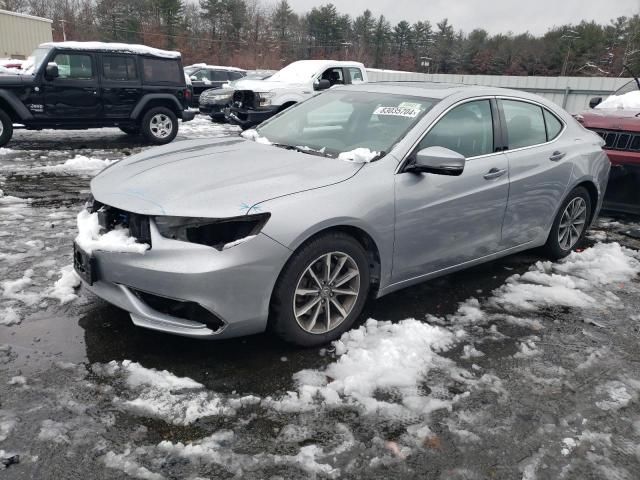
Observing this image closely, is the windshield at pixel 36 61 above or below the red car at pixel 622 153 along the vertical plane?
above

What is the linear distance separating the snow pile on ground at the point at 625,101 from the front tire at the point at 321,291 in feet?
17.8

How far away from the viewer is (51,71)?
9.70 m

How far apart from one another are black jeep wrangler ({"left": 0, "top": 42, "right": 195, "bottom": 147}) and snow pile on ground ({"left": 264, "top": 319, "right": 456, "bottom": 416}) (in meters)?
8.93

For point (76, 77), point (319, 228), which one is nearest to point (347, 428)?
point (319, 228)

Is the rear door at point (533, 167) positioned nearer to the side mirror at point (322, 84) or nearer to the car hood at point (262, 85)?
the side mirror at point (322, 84)

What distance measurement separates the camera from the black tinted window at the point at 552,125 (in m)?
4.70

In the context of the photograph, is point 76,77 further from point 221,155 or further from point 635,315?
point 635,315

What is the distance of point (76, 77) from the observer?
1017cm

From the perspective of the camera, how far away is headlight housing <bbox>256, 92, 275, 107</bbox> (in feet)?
38.9

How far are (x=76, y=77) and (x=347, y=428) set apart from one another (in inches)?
389

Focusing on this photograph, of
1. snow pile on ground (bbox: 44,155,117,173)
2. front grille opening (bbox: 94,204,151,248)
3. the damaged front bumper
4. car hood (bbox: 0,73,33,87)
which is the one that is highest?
car hood (bbox: 0,73,33,87)

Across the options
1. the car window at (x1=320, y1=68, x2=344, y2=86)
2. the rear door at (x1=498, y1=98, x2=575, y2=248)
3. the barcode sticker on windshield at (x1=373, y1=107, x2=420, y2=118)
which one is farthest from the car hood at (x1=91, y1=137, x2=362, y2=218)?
the car window at (x1=320, y1=68, x2=344, y2=86)

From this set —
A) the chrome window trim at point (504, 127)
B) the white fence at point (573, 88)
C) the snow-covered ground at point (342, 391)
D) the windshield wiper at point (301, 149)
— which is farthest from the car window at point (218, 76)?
the windshield wiper at point (301, 149)

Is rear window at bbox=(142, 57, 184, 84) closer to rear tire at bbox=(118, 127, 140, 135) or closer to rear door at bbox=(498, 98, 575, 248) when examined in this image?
rear tire at bbox=(118, 127, 140, 135)
